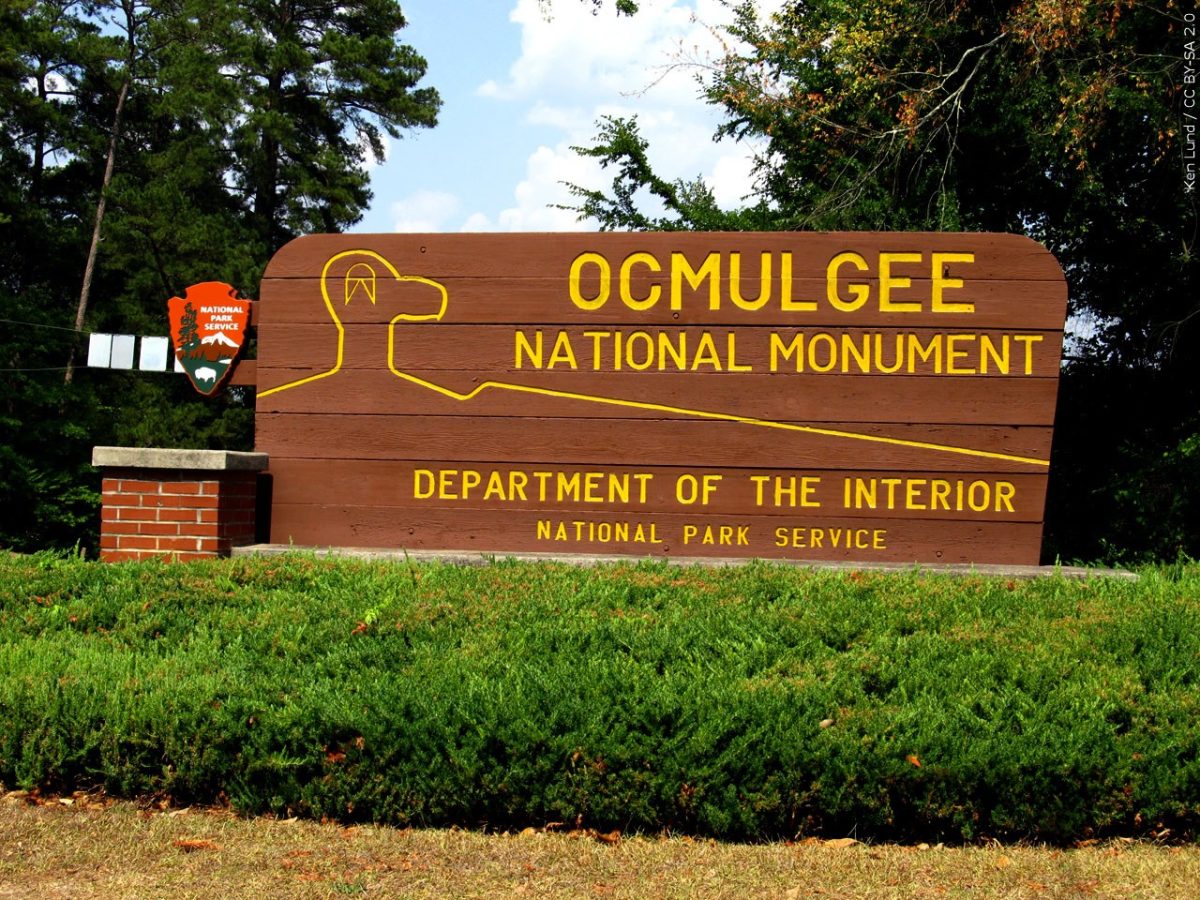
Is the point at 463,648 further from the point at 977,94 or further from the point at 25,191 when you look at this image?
the point at 25,191

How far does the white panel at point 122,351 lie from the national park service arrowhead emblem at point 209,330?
2.63 metres

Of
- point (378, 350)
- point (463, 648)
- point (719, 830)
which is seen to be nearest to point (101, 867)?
point (463, 648)

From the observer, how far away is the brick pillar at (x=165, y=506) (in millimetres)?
6711

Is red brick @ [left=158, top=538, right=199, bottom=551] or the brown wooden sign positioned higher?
the brown wooden sign

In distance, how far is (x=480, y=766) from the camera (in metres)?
4.29

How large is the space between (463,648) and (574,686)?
0.75m

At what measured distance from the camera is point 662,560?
6.63 m

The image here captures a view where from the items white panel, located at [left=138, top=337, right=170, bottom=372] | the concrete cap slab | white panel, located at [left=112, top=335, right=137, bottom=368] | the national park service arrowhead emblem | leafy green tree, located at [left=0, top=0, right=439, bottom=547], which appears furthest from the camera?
leafy green tree, located at [left=0, top=0, right=439, bottom=547]

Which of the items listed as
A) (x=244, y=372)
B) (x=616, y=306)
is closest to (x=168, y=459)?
(x=244, y=372)

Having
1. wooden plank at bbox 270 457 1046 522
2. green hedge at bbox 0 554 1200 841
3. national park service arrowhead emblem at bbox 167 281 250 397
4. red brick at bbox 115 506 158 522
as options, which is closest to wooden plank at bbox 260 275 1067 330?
national park service arrowhead emblem at bbox 167 281 250 397

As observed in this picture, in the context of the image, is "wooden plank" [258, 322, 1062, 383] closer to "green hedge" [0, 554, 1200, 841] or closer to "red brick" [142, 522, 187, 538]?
"red brick" [142, 522, 187, 538]

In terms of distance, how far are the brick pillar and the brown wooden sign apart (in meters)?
0.45

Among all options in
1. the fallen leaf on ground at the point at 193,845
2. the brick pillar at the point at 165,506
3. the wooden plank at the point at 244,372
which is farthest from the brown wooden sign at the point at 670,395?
the fallen leaf on ground at the point at 193,845

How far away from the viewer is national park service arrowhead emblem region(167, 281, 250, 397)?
722 centimetres
